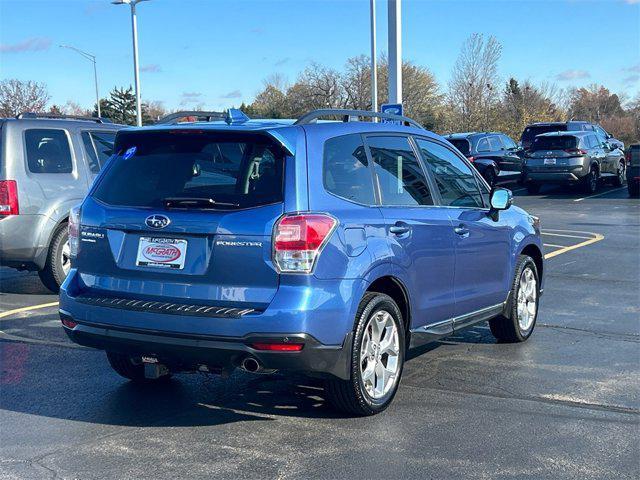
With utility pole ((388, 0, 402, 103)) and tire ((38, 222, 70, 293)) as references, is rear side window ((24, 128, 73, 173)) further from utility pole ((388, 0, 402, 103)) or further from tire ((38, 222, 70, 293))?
utility pole ((388, 0, 402, 103))

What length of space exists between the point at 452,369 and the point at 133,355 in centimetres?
254

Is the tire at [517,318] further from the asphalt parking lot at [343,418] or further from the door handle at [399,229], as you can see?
the door handle at [399,229]

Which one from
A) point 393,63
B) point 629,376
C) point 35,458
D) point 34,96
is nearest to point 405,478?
point 35,458

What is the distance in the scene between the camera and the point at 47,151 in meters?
9.31

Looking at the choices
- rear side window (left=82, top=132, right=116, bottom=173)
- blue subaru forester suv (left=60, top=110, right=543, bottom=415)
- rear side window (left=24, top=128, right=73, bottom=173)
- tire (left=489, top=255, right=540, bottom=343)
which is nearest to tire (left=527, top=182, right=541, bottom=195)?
rear side window (left=82, top=132, right=116, bottom=173)

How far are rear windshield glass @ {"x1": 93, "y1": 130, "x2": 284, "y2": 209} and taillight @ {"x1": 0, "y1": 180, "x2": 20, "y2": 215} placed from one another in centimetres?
410

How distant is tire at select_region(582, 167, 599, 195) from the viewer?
23.6m

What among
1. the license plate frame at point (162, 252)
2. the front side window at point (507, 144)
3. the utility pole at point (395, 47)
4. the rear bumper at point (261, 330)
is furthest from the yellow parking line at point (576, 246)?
the front side window at point (507, 144)

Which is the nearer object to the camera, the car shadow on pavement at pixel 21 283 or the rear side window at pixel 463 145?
the car shadow on pavement at pixel 21 283

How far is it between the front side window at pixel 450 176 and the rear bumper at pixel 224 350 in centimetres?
178

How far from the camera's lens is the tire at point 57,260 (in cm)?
925

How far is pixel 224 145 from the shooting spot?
188 inches

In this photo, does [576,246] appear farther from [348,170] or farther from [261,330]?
[261,330]

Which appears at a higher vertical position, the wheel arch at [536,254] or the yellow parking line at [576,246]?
the wheel arch at [536,254]
